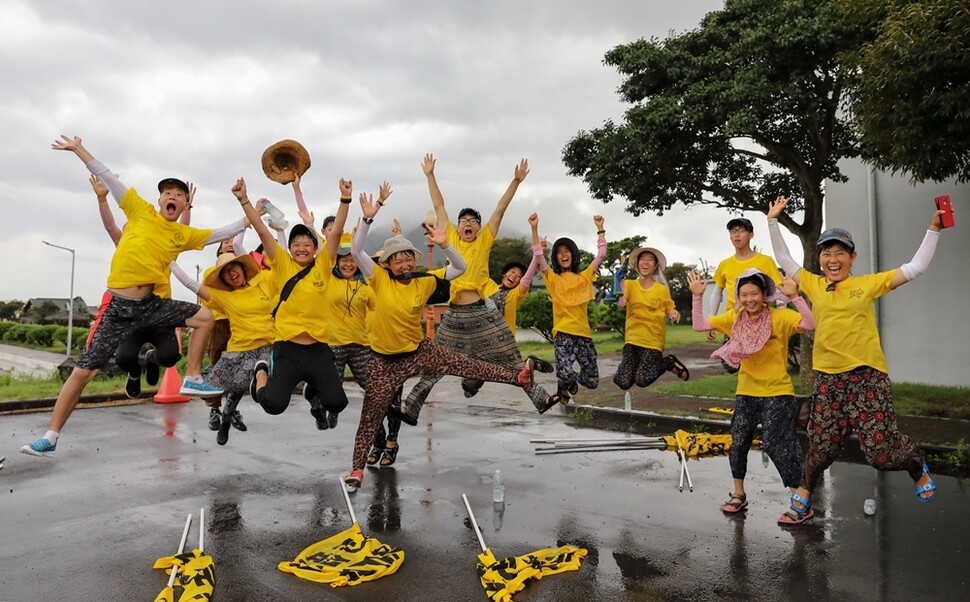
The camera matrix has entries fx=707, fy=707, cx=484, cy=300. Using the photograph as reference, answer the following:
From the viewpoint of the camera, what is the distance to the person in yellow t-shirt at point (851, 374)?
17.4 ft

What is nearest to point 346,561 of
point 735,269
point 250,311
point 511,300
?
point 250,311

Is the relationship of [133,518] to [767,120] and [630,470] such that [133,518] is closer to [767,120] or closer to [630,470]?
[630,470]

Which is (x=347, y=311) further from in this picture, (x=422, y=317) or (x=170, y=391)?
(x=170, y=391)

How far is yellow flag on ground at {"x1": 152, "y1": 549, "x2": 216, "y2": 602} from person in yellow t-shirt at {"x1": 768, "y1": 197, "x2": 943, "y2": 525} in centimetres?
434

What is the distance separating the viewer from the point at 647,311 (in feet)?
27.2

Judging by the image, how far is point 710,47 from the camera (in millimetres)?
12094

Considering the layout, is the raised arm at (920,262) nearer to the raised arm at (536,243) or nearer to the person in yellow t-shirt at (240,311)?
the raised arm at (536,243)

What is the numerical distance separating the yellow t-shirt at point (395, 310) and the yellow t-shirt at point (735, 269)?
10.2 ft

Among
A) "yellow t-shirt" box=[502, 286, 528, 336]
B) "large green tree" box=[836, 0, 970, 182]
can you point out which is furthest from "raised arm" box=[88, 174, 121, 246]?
"large green tree" box=[836, 0, 970, 182]

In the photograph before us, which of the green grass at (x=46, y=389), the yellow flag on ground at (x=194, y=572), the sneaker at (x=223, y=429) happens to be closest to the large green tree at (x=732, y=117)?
the sneaker at (x=223, y=429)

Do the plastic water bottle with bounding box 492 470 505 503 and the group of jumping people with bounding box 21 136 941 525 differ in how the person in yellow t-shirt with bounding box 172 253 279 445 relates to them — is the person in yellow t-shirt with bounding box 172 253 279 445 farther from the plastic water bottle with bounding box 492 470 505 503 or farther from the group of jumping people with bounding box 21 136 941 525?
the plastic water bottle with bounding box 492 470 505 503

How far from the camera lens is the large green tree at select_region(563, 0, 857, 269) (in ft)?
35.8

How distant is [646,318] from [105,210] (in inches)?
226

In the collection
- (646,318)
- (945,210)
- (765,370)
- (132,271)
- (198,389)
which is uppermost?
(945,210)
